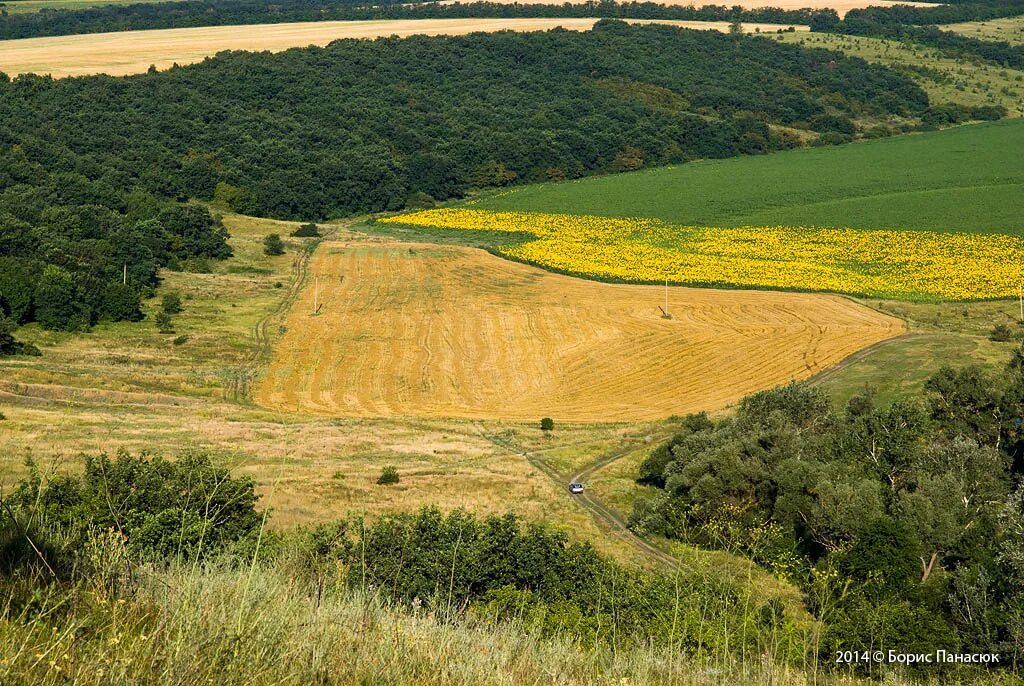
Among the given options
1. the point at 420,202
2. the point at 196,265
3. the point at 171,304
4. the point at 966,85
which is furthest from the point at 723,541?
the point at 966,85

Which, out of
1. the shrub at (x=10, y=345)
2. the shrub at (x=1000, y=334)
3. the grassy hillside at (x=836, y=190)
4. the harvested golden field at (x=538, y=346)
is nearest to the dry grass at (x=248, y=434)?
the shrub at (x=10, y=345)

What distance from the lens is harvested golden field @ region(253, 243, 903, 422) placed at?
196 ft

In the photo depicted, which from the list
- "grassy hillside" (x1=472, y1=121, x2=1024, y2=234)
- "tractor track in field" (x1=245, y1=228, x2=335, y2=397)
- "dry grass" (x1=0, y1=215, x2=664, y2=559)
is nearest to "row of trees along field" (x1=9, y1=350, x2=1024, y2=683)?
"dry grass" (x1=0, y1=215, x2=664, y2=559)

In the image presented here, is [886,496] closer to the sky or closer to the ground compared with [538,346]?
closer to the sky

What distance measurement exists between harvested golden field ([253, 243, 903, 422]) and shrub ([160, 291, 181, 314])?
27.9ft

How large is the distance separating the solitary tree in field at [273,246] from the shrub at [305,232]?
748 cm

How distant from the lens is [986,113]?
176000 millimetres

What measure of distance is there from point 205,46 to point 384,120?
46.2 metres

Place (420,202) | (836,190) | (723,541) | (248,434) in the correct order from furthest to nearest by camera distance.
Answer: (420,202)
(836,190)
(248,434)
(723,541)

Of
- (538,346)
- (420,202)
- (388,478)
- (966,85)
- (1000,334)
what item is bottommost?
(538,346)

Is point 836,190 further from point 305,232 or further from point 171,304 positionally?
point 171,304

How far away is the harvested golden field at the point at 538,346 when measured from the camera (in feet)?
196

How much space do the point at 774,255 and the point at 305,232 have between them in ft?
164

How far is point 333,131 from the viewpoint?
15338 centimetres
